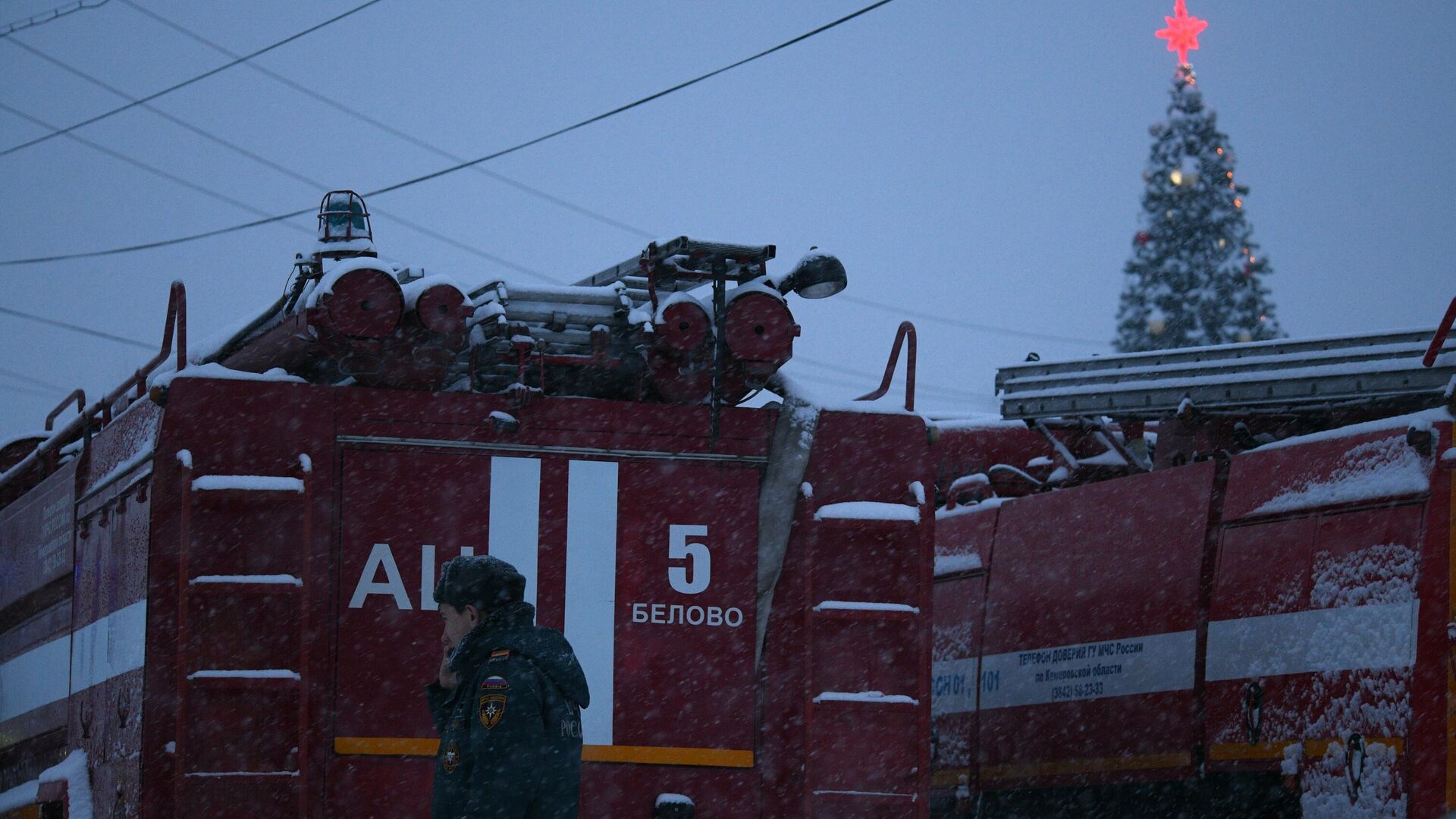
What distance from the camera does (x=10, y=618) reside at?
8734 mm

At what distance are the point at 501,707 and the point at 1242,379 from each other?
4.98 metres

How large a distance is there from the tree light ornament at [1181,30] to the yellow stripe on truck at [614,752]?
15082 millimetres

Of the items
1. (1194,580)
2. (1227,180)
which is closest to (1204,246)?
(1227,180)

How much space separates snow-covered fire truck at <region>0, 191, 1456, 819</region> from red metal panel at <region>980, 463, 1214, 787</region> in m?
0.07

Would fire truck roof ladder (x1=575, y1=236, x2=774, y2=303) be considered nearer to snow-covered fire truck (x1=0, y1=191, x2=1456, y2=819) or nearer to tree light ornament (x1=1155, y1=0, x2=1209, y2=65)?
snow-covered fire truck (x1=0, y1=191, x2=1456, y2=819)

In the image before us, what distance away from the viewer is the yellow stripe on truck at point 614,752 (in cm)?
611

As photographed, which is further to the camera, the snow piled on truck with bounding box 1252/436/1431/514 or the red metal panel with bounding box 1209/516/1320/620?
the red metal panel with bounding box 1209/516/1320/620

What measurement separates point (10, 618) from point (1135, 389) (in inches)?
231

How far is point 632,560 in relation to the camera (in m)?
6.50

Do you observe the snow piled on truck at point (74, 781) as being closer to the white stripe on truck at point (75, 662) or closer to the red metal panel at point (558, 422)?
the white stripe on truck at point (75, 662)

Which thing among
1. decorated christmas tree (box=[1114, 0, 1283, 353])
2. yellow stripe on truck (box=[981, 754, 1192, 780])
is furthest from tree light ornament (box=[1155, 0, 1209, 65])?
yellow stripe on truck (box=[981, 754, 1192, 780])

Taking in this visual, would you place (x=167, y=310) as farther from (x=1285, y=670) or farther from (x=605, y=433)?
(x=1285, y=670)

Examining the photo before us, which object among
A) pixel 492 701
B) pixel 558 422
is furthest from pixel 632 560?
pixel 492 701

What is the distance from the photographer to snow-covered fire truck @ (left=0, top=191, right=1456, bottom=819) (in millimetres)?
6086
